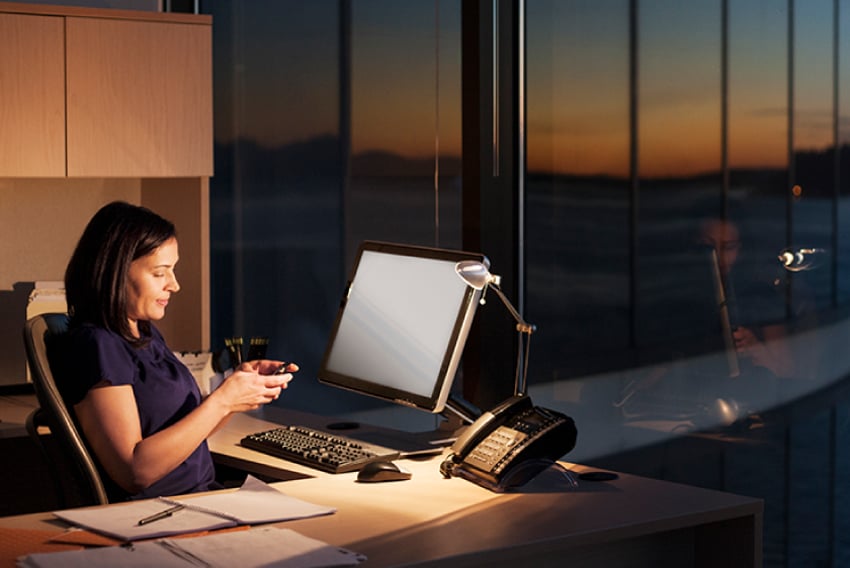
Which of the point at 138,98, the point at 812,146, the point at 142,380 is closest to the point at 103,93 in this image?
the point at 138,98

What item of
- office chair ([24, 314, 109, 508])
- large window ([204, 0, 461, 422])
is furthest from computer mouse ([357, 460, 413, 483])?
large window ([204, 0, 461, 422])

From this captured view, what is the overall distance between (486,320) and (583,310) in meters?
0.36

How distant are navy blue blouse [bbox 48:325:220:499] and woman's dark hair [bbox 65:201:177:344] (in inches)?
1.6

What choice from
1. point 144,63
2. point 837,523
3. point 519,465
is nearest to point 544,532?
point 519,465

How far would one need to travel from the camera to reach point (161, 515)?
233 cm

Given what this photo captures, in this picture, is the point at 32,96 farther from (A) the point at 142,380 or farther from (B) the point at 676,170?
(B) the point at 676,170

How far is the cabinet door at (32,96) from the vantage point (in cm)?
389

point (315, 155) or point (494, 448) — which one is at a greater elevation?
point (315, 155)

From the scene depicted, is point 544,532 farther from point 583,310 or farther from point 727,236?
point 583,310

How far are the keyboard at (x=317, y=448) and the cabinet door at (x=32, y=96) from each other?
1328 mm

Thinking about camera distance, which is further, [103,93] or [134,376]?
[103,93]

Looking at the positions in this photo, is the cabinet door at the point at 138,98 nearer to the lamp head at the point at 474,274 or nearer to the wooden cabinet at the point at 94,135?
the wooden cabinet at the point at 94,135

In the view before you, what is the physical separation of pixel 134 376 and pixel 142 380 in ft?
0.11

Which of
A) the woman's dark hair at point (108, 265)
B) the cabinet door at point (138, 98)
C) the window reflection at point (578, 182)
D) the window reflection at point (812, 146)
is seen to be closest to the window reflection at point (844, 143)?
the window reflection at point (812, 146)
